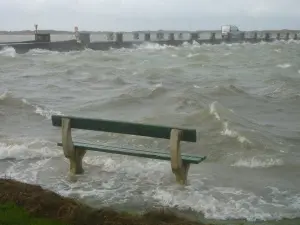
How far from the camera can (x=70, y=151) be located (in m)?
7.55

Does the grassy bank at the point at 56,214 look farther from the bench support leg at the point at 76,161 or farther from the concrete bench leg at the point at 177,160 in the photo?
the bench support leg at the point at 76,161

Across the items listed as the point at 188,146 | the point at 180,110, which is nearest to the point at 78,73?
the point at 180,110

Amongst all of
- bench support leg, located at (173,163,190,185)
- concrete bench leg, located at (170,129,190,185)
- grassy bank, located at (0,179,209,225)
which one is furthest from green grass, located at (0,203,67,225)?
bench support leg, located at (173,163,190,185)

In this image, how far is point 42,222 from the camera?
16.5 ft

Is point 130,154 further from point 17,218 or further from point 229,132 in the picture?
point 229,132

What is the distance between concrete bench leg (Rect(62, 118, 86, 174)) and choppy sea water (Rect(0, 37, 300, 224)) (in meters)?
0.20

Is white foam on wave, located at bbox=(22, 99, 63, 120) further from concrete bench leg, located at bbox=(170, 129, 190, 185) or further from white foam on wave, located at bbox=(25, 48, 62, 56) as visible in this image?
white foam on wave, located at bbox=(25, 48, 62, 56)

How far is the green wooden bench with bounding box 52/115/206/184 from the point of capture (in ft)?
21.0

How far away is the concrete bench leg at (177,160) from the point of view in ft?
20.9

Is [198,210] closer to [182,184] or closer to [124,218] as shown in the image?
[182,184]

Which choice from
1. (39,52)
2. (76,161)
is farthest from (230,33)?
(76,161)

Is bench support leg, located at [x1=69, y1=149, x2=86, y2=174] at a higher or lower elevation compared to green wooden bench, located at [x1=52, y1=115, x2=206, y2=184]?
lower

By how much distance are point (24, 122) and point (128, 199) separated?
23.7 ft

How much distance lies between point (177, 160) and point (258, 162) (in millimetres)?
2982
